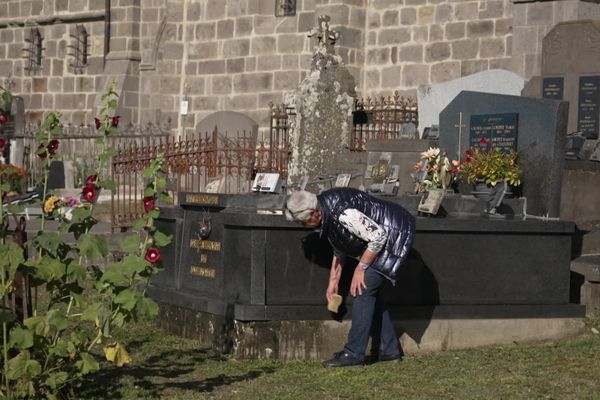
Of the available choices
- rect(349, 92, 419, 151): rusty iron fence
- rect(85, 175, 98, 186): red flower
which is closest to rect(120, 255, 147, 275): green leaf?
rect(85, 175, 98, 186): red flower

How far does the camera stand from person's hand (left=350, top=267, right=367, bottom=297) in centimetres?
980

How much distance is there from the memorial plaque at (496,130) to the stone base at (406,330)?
2628 millimetres

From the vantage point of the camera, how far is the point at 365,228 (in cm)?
964

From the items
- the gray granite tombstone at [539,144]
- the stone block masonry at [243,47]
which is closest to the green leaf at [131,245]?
the gray granite tombstone at [539,144]

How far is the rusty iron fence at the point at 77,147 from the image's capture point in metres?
25.2

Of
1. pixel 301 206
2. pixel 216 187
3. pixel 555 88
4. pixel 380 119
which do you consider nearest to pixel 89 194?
pixel 301 206

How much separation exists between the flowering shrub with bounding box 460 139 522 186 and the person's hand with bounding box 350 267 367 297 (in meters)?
3.46

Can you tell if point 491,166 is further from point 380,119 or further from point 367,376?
point 380,119

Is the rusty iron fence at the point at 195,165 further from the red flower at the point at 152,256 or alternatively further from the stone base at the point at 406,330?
the red flower at the point at 152,256

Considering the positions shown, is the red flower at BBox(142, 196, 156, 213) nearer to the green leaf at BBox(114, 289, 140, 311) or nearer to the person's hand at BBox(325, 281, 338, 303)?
the green leaf at BBox(114, 289, 140, 311)

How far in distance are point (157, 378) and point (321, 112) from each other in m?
10.5

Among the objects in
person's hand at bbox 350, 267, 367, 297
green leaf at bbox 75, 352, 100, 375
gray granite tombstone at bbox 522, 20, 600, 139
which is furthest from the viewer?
gray granite tombstone at bbox 522, 20, 600, 139

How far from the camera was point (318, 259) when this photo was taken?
10.5 meters

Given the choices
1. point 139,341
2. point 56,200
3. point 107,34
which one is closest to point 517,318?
point 139,341
